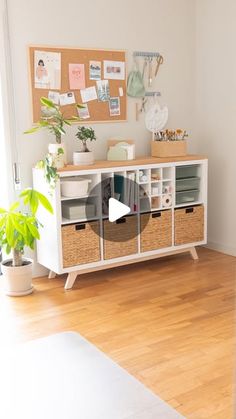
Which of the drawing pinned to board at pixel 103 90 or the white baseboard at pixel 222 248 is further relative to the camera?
the white baseboard at pixel 222 248

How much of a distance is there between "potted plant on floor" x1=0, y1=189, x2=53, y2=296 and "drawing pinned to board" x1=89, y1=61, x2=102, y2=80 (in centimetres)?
104

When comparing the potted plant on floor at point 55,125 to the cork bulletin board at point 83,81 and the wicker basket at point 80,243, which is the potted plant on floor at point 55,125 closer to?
the cork bulletin board at point 83,81

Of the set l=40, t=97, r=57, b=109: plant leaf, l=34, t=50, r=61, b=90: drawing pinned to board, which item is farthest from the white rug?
l=34, t=50, r=61, b=90: drawing pinned to board

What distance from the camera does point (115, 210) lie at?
343cm

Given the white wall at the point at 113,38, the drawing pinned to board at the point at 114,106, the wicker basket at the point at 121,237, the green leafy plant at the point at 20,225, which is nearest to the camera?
the green leafy plant at the point at 20,225

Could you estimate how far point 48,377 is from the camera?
2234 mm

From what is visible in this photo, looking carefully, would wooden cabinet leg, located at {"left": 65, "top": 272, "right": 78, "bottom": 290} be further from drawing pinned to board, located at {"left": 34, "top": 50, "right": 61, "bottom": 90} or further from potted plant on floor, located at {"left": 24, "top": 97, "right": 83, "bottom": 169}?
drawing pinned to board, located at {"left": 34, "top": 50, "right": 61, "bottom": 90}

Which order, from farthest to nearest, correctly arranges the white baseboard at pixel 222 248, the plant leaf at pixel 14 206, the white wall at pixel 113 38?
the white baseboard at pixel 222 248 < the white wall at pixel 113 38 < the plant leaf at pixel 14 206

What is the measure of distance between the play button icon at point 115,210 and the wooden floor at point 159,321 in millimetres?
458

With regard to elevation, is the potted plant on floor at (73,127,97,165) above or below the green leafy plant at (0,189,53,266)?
above

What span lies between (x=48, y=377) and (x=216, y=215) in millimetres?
2415

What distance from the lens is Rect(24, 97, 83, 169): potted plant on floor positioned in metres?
3.23

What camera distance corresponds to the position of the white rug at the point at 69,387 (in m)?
1.95

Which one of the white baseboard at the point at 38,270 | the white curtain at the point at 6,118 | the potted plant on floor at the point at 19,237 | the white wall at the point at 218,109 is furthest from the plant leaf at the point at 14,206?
the white wall at the point at 218,109
